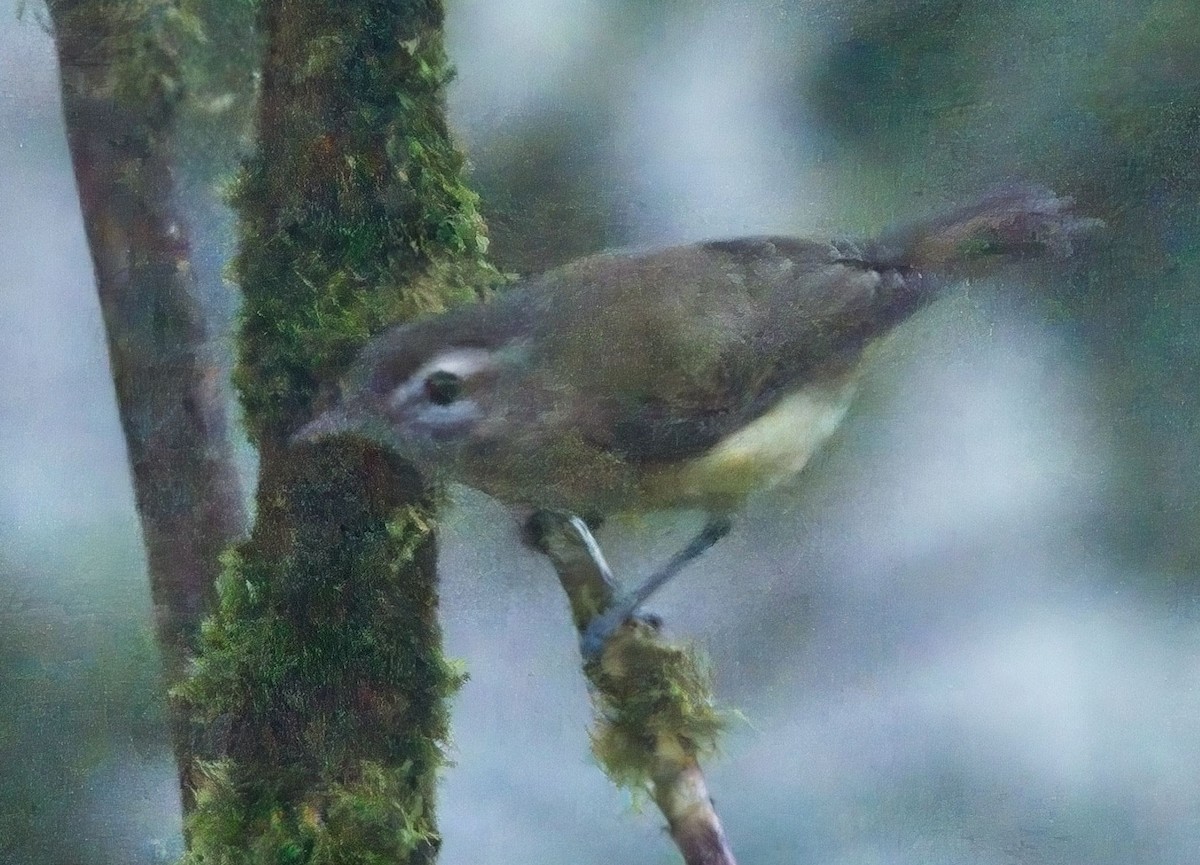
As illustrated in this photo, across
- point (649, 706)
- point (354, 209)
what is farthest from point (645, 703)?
point (354, 209)

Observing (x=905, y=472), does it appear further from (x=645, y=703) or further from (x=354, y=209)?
(x=354, y=209)

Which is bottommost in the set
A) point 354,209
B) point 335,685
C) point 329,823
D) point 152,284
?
point 329,823

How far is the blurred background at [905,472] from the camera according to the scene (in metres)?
1.07

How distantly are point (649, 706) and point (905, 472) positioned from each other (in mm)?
410

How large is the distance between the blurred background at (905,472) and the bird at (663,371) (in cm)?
3

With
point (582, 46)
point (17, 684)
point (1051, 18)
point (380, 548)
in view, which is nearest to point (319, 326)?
point (380, 548)

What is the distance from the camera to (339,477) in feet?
3.47

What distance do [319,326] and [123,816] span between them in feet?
2.72

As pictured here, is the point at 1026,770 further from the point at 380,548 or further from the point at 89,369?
the point at 89,369

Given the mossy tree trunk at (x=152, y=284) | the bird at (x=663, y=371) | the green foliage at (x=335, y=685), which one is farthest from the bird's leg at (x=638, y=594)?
the mossy tree trunk at (x=152, y=284)

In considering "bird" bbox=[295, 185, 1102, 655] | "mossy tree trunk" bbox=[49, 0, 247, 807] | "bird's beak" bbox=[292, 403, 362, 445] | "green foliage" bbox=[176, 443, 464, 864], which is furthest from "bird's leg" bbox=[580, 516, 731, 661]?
"mossy tree trunk" bbox=[49, 0, 247, 807]

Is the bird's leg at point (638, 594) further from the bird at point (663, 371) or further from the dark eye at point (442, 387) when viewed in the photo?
the dark eye at point (442, 387)

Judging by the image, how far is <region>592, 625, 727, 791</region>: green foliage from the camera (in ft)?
3.60

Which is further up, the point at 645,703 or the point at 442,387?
the point at 442,387
